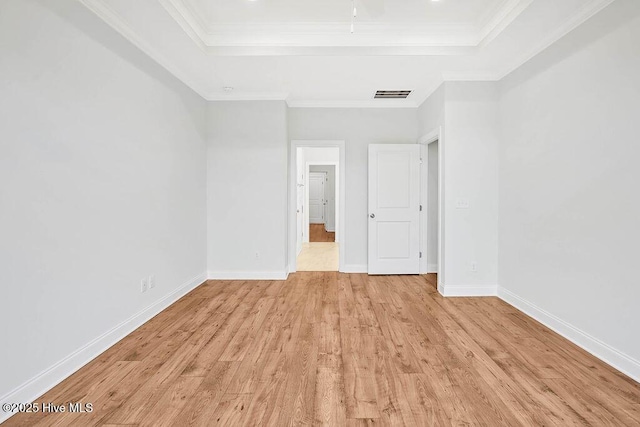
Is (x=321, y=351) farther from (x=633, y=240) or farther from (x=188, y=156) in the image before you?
(x=188, y=156)

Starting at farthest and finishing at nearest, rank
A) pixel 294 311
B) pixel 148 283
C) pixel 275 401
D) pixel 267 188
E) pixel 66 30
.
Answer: pixel 267 188 → pixel 294 311 → pixel 148 283 → pixel 66 30 → pixel 275 401

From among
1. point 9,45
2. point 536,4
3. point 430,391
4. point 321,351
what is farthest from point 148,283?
point 536,4

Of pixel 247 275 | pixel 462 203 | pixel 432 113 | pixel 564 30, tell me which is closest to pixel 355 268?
pixel 247 275

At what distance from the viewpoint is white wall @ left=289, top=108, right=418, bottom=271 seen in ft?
15.4

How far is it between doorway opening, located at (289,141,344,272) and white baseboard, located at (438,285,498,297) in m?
1.67

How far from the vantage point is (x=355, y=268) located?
4.76 meters

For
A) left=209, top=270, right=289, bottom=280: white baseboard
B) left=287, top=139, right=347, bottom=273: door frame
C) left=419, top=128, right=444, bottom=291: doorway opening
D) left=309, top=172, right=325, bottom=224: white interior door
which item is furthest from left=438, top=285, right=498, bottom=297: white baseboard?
left=309, top=172, right=325, bottom=224: white interior door

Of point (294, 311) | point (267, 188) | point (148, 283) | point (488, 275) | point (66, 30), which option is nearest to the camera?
point (66, 30)

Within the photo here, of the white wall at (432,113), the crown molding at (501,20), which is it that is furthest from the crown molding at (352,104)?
the crown molding at (501,20)

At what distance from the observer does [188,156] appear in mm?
3777

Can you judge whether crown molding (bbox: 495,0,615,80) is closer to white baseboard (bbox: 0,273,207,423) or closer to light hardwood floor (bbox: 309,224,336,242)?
white baseboard (bbox: 0,273,207,423)

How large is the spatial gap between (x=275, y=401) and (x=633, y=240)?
2575mm

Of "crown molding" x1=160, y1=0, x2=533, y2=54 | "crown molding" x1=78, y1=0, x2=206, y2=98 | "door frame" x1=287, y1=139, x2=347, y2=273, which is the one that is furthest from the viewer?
"door frame" x1=287, y1=139, x2=347, y2=273

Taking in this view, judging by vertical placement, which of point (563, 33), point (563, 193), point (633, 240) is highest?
point (563, 33)
